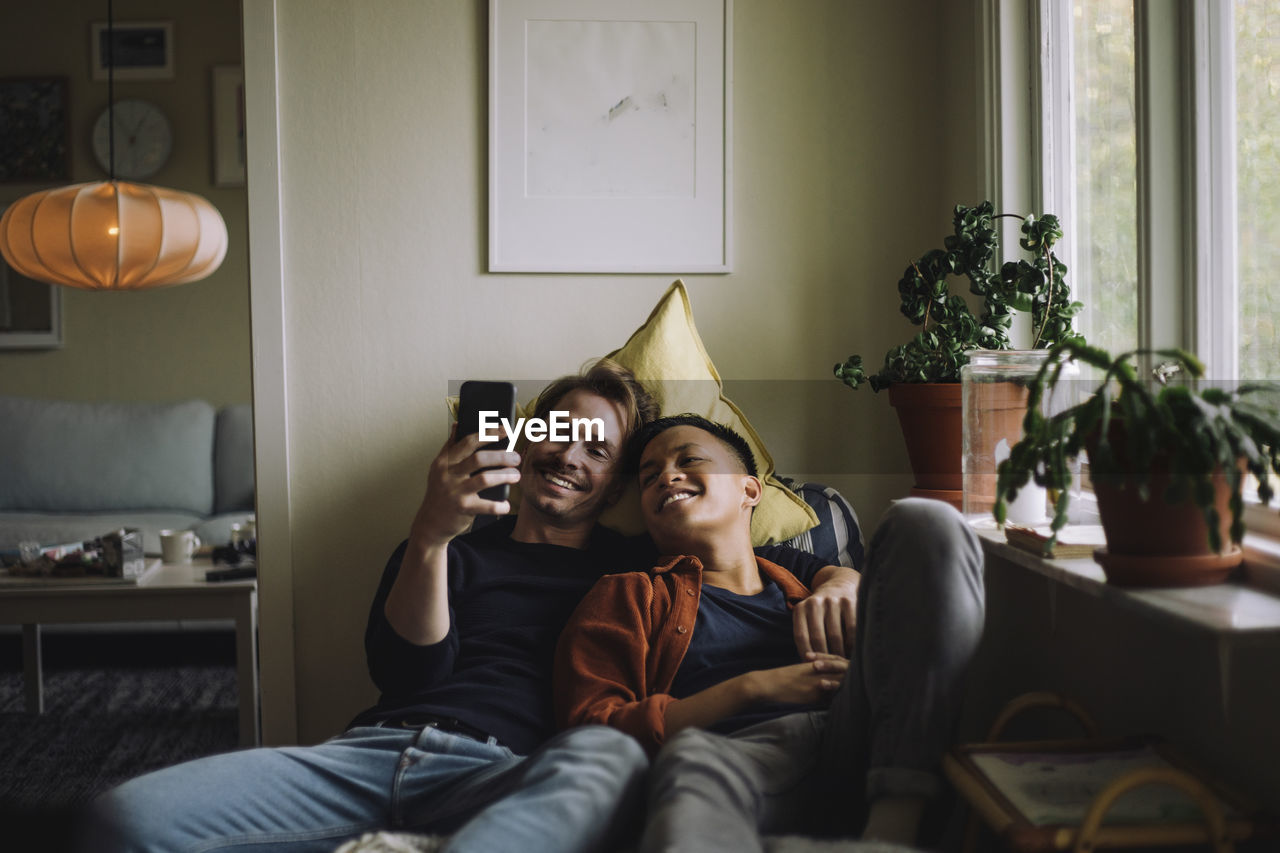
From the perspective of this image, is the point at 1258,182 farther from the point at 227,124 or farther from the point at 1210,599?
the point at 227,124

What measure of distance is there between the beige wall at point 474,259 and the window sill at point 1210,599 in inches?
38.6

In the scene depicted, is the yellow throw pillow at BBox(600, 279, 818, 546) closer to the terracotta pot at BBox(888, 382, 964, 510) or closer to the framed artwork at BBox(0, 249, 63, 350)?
the terracotta pot at BBox(888, 382, 964, 510)

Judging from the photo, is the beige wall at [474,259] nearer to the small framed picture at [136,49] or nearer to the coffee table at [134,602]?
the coffee table at [134,602]

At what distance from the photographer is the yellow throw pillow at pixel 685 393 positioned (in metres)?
1.75

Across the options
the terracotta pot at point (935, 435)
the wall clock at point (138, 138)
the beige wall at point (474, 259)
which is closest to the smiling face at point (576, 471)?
the beige wall at point (474, 259)

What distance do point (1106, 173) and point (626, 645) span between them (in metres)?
1.11

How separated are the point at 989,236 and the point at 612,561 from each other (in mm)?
871

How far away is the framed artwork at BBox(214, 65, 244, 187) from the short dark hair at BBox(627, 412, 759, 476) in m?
3.24

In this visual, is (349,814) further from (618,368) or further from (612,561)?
(618,368)

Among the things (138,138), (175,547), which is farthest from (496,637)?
(138,138)

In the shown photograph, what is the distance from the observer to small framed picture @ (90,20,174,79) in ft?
13.9

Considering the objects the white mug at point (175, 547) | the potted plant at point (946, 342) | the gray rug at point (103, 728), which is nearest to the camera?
the potted plant at point (946, 342)

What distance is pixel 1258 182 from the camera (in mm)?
1267

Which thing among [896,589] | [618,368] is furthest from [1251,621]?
[618,368]
